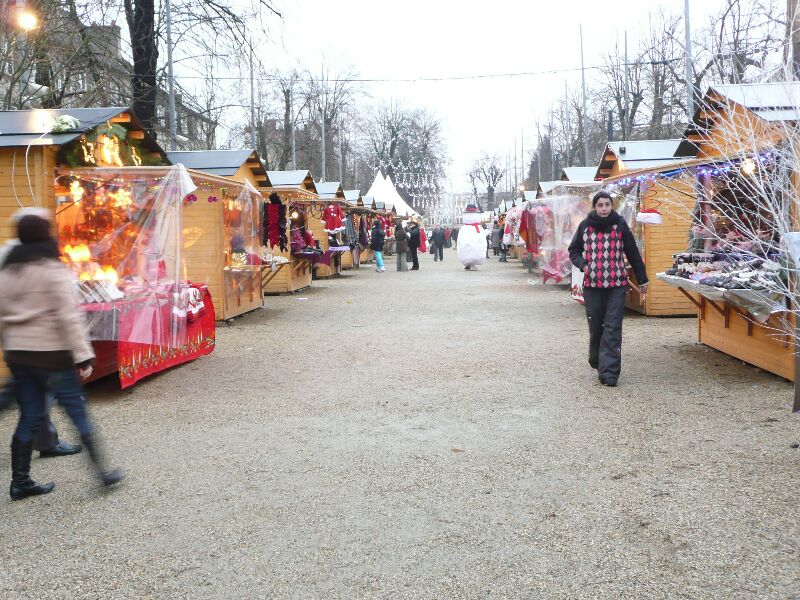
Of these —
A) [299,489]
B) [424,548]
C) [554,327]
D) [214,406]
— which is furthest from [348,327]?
[424,548]

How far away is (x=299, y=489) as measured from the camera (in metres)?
5.01

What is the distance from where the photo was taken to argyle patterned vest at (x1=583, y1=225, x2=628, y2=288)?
8.02m

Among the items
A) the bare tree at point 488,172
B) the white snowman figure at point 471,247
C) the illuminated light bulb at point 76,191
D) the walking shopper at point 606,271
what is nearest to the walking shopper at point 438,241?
the white snowman figure at point 471,247

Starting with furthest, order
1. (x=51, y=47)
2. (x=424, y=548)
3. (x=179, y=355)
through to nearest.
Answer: (x=51, y=47) < (x=179, y=355) < (x=424, y=548)

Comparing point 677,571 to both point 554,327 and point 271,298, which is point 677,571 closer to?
point 554,327

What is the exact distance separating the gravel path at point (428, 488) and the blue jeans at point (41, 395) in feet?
1.47

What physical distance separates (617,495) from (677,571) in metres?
1.07

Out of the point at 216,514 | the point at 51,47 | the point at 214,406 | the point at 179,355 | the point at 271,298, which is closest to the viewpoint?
the point at 216,514

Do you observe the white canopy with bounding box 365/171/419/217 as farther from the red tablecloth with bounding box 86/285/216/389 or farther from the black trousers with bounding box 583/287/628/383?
the black trousers with bounding box 583/287/628/383

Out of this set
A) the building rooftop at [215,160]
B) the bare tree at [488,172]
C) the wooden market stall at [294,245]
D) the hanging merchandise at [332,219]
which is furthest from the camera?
the bare tree at [488,172]

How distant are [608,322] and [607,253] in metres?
0.69

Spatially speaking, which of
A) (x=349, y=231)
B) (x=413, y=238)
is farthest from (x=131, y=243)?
(x=413, y=238)

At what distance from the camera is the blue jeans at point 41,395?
484cm

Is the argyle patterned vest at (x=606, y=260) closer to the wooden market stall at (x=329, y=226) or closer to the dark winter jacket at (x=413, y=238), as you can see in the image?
the wooden market stall at (x=329, y=226)
